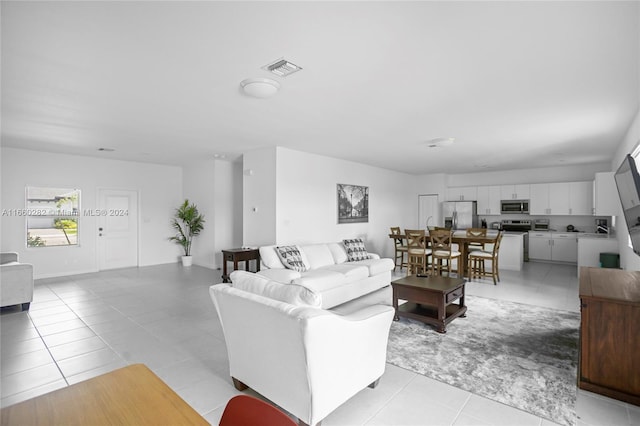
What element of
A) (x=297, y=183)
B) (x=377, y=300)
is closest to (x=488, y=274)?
(x=377, y=300)

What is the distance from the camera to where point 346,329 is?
203 cm

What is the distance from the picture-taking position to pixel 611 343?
2424mm

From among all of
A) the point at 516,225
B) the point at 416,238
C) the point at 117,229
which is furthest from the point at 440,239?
the point at 117,229

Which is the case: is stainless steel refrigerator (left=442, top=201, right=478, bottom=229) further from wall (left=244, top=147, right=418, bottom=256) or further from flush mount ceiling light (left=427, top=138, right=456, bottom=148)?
flush mount ceiling light (left=427, top=138, right=456, bottom=148)

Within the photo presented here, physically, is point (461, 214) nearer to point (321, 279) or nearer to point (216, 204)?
point (321, 279)

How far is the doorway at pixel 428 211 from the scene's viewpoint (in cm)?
1028

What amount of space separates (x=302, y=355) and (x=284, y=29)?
2083mm

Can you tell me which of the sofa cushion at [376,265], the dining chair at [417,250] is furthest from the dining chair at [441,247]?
the sofa cushion at [376,265]

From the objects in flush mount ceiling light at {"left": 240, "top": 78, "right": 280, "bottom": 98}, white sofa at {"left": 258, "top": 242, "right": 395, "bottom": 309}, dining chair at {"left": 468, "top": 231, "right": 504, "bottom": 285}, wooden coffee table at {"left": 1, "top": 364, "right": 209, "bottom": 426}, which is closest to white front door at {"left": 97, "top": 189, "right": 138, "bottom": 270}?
white sofa at {"left": 258, "top": 242, "right": 395, "bottom": 309}

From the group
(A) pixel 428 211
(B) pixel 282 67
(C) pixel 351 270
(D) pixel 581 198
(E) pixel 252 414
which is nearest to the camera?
(E) pixel 252 414

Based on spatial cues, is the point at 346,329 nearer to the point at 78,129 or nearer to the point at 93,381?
the point at 93,381

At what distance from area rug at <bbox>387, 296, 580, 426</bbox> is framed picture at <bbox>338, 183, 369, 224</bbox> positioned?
3.64 meters

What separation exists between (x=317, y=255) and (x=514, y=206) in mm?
6695

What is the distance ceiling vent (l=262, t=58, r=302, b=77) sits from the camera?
256cm
